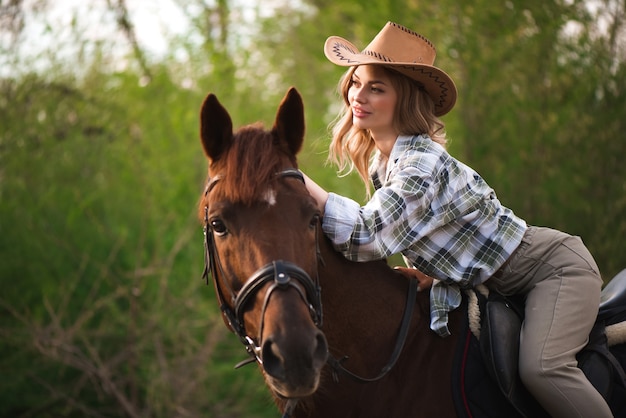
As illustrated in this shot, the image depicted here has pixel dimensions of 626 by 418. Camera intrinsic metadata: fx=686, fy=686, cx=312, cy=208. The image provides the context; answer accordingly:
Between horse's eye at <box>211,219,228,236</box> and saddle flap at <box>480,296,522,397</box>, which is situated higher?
horse's eye at <box>211,219,228,236</box>

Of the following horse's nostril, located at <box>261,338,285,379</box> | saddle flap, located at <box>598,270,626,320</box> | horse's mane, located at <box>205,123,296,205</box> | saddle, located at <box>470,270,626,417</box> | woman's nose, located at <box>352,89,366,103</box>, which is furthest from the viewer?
woman's nose, located at <box>352,89,366,103</box>

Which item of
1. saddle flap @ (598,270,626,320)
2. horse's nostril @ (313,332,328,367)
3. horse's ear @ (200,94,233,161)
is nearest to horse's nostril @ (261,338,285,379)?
horse's nostril @ (313,332,328,367)

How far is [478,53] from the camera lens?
25.9 ft

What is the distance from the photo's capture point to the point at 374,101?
3094 millimetres

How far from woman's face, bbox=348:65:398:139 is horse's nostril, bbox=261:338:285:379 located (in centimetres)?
128

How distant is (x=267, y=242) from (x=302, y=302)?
245 millimetres

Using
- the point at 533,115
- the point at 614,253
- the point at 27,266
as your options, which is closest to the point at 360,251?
the point at 614,253

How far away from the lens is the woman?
268cm

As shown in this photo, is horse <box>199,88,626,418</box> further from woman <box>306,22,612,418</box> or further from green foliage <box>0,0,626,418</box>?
green foliage <box>0,0,626,418</box>

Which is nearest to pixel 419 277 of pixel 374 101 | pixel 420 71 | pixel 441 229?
pixel 441 229

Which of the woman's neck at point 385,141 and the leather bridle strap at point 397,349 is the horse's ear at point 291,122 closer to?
the woman's neck at point 385,141

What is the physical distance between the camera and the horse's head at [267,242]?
2.23 metres

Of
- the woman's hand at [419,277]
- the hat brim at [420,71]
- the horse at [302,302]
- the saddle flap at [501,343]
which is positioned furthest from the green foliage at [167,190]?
the saddle flap at [501,343]

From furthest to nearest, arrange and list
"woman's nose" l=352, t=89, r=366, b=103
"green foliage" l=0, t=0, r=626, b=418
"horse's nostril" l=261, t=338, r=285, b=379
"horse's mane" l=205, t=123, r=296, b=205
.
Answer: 1. "green foliage" l=0, t=0, r=626, b=418
2. "woman's nose" l=352, t=89, r=366, b=103
3. "horse's mane" l=205, t=123, r=296, b=205
4. "horse's nostril" l=261, t=338, r=285, b=379
